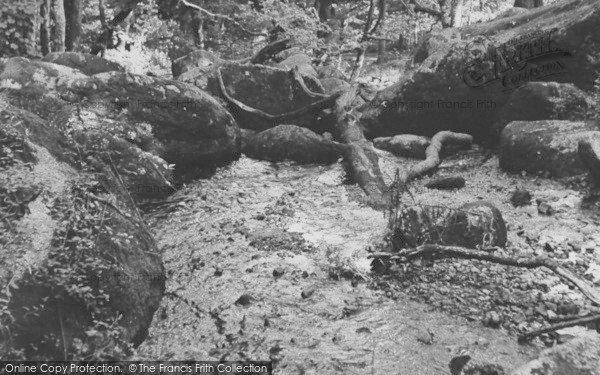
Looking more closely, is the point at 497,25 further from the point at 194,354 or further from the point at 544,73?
the point at 194,354

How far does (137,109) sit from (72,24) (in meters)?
7.73

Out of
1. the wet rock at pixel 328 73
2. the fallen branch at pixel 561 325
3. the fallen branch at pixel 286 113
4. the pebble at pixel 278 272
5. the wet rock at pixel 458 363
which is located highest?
the wet rock at pixel 328 73

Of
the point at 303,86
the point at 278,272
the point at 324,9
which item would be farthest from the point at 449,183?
the point at 324,9

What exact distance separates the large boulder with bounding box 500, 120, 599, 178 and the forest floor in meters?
0.41

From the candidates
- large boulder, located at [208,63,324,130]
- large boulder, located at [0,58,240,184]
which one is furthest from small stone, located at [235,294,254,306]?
large boulder, located at [208,63,324,130]

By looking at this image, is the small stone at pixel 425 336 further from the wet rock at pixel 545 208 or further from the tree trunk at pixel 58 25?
the tree trunk at pixel 58 25

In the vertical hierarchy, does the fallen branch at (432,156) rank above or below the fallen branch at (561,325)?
above

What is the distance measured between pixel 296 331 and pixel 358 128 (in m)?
8.10

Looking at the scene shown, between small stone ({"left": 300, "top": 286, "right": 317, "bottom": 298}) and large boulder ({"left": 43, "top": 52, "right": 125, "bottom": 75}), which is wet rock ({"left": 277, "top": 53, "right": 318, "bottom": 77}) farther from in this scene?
small stone ({"left": 300, "top": 286, "right": 317, "bottom": 298})

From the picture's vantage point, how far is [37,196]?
4.10 meters

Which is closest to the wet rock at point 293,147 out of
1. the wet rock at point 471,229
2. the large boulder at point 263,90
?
the large boulder at point 263,90

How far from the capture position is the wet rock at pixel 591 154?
24.4 ft

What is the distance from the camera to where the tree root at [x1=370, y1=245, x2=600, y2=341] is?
4074mm

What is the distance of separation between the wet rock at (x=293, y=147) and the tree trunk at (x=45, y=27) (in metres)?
7.53
